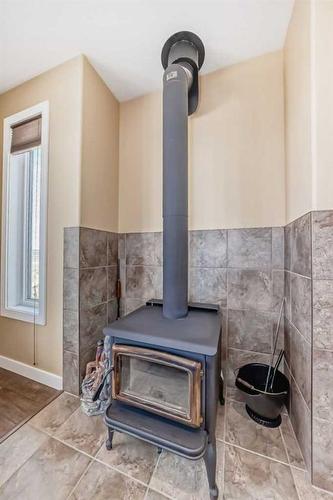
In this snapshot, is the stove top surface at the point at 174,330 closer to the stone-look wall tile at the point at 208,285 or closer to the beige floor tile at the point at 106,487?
the stone-look wall tile at the point at 208,285

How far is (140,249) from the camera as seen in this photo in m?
1.94

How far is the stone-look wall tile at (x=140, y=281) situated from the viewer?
6.19 ft

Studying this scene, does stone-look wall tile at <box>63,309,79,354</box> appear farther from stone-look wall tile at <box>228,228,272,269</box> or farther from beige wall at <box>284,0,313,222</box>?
beige wall at <box>284,0,313,222</box>

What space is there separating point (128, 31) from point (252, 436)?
8.90 feet

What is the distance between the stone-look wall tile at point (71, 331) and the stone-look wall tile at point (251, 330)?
45.2 inches

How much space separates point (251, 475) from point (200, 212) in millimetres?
1564

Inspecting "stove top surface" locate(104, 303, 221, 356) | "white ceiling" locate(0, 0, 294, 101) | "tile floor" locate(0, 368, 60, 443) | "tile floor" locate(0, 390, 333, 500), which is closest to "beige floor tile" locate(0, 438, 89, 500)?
"tile floor" locate(0, 390, 333, 500)

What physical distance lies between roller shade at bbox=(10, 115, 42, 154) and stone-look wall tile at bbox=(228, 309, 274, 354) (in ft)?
7.04

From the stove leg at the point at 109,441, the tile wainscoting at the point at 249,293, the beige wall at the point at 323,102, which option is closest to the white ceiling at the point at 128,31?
the beige wall at the point at 323,102

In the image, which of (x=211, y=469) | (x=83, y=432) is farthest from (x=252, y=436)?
(x=83, y=432)

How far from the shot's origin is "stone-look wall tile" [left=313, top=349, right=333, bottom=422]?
3.14ft

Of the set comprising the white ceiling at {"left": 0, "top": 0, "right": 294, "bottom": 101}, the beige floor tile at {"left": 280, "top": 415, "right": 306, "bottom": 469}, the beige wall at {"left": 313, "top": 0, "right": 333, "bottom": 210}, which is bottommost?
the beige floor tile at {"left": 280, "top": 415, "right": 306, "bottom": 469}

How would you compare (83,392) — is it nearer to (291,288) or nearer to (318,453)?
(318,453)

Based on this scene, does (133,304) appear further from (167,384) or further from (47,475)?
(47,475)
